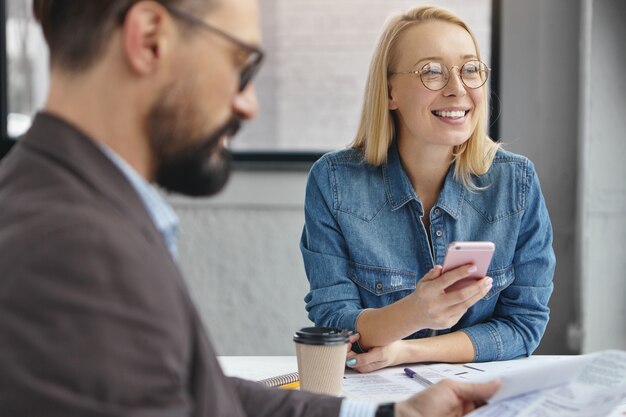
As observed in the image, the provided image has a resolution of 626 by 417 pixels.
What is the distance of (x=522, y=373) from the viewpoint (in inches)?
45.9

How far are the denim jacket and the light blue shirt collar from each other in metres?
0.90

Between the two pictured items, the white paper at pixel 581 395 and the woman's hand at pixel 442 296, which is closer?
the white paper at pixel 581 395

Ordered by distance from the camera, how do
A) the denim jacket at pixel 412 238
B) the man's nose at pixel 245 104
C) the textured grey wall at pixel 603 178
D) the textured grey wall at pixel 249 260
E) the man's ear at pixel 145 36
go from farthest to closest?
the textured grey wall at pixel 249 260
the textured grey wall at pixel 603 178
the denim jacket at pixel 412 238
the man's nose at pixel 245 104
the man's ear at pixel 145 36

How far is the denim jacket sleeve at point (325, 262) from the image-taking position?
5.98 ft

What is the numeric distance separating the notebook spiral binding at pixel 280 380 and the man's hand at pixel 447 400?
11.8 inches

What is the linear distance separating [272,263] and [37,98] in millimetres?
Answer: 1380

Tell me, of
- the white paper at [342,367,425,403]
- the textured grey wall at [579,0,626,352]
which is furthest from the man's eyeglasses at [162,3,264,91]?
the textured grey wall at [579,0,626,352]

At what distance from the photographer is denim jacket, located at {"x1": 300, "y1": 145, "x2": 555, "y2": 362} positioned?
187 centimetres

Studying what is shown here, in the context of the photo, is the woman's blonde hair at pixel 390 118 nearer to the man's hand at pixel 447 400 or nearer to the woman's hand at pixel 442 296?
the woman's hand at pixel 442 296

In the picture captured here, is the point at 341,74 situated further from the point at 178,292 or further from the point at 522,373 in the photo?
the point at 178,292

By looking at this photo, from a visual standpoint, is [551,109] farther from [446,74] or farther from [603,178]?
[446,74]

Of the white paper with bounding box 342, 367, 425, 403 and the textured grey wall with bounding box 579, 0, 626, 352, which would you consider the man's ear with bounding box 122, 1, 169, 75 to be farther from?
the textured grey wall with bounding box 579, 0, 626, 352

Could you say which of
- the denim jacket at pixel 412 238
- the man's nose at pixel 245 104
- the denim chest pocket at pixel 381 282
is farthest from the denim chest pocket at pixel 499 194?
the man's nose at pixel 245 104

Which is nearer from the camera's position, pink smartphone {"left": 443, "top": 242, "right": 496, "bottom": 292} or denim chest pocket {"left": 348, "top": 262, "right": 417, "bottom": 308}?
pink smartphone {"left": 443, "top": 242, "right": 496, "bottom": 292}
